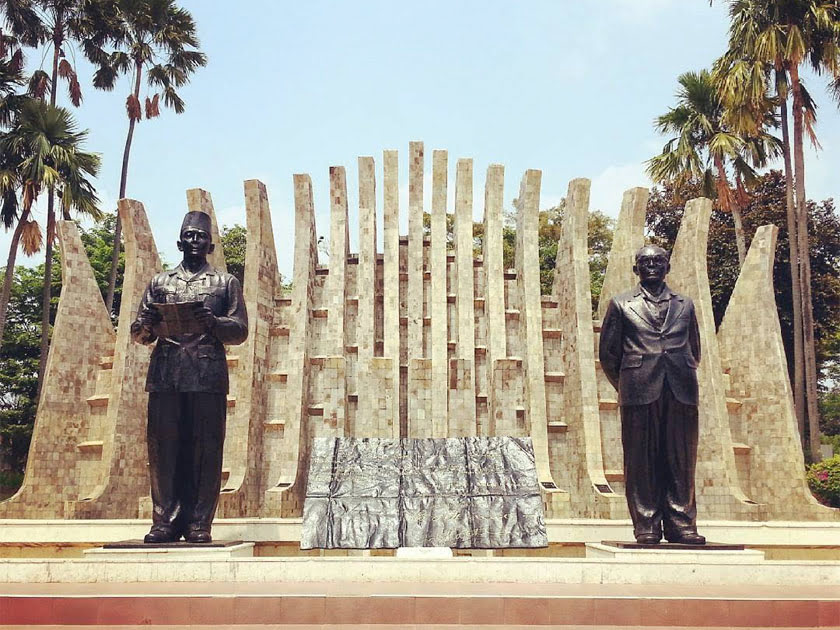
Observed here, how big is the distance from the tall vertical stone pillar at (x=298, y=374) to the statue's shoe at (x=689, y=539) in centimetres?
731

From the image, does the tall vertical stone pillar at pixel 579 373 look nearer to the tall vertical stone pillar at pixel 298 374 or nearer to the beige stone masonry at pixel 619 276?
the beige stone masonry at pixel 619 276

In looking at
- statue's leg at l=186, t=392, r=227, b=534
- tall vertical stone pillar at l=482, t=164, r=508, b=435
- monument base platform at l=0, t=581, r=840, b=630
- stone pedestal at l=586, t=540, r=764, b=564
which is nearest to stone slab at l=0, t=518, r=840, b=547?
statue's leg at l=186, t=392, r=227, b=534

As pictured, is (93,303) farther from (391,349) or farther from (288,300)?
(391,349)

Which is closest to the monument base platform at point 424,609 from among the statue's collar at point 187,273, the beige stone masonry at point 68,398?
the statue's collar at point 187,273

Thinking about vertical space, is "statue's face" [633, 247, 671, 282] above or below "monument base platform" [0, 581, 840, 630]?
above

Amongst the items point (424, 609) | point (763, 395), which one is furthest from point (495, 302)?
point (424, 609)

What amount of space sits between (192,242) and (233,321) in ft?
2.62

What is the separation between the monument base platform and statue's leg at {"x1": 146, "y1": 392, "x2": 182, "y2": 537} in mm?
1890

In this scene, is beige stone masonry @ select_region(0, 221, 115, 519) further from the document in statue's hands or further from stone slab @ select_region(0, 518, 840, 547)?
the document in statue's hands

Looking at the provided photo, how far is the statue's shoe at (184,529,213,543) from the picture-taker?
22.3 ft

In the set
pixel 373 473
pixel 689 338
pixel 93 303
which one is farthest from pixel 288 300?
pixel 689 338

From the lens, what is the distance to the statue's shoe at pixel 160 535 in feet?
22.0

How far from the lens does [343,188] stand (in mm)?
15586

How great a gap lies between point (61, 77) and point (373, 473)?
19876 mm
